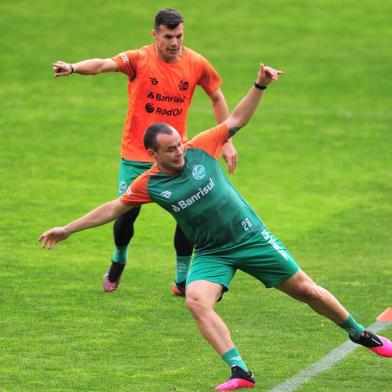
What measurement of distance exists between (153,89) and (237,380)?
152 inches

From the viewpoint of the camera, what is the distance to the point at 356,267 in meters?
13.2

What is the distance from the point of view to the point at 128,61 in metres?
11.6

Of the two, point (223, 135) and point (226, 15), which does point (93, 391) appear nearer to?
point (223, 135)

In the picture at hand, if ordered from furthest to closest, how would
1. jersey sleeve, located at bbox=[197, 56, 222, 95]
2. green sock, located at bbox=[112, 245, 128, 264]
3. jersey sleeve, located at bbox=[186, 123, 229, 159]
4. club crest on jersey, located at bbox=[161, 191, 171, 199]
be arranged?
green sock, located at bbox=[112, 245, 128, 264] → jersey sleeve, located at bbox=[197, 56, 222, 95] → jersey sleeve, located at bbox=[186, 123, 229, 159] → club crest on jersey, located at bbox=[161, 191, 171, 199]

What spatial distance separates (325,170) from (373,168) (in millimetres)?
776

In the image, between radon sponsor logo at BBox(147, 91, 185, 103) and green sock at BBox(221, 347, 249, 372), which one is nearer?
green sock at BBox(221, 347, 249, 372)

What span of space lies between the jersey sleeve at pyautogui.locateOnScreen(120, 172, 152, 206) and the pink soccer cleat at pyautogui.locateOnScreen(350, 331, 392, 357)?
6.43 feet

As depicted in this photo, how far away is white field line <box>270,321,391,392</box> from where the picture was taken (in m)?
8.81

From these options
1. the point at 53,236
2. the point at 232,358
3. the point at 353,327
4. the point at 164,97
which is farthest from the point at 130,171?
the point at 232,358

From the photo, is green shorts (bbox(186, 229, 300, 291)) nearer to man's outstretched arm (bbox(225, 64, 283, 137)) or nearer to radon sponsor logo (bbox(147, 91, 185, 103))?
man's outstretched arm (bbox(225, 64, 283, 137))

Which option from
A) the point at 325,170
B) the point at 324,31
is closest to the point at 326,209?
the point at 325,170

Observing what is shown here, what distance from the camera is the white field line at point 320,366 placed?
8812 mm

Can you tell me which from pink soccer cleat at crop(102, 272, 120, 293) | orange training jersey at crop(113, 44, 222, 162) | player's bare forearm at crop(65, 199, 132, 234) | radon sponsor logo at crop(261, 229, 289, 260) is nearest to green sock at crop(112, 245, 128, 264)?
pink soccer cleat at crop(102, 272, 120, 293)

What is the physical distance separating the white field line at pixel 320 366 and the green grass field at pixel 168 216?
0.08 metres
